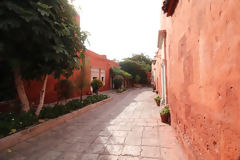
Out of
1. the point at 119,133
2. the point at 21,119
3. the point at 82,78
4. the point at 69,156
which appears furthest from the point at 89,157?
the point at 82,78

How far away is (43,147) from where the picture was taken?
3.06 metres

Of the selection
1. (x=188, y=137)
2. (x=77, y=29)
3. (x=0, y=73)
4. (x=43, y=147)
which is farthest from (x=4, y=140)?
(x=188, y=137)

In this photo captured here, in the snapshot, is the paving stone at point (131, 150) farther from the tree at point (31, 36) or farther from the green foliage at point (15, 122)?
the green foliage at point (15, 122)

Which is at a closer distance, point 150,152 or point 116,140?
point 150,152

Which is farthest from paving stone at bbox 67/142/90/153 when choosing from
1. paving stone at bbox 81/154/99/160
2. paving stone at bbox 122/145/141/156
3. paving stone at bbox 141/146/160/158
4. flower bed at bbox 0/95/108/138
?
flower bed at bbox 0/95/108/138

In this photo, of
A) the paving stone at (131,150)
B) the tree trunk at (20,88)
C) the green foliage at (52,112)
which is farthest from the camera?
the green foliage at (52,112)

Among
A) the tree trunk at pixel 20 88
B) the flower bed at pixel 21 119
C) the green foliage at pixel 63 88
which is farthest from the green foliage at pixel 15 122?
the green foliage at pixel 63 88

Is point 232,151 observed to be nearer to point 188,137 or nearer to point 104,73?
point 188,137

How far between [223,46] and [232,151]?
0.97 meters

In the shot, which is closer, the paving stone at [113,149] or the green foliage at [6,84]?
the paving stone at [113,149]

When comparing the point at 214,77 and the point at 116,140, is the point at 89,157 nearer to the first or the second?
the point at 116,140

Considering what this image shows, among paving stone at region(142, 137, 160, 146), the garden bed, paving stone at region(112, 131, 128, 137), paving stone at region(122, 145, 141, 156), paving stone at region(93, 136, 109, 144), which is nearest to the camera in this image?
paving stone at region(122, 145, 141, 156)

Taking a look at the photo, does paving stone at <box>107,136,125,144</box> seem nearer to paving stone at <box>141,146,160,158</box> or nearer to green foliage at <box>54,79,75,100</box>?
paving stone at <box>141,146,160,158</box>

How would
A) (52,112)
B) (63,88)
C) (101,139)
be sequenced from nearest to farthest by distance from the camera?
(101,139)
(52,112)
(63,88)
